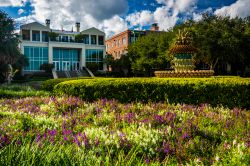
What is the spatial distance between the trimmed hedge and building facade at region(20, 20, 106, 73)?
45.3 m

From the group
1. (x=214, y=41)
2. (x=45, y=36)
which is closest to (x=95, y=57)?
(x=45, y=36)

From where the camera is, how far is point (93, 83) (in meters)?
12.6

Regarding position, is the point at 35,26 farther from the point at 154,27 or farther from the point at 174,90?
the point at 174,90

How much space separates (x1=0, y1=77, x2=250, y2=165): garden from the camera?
3.74m

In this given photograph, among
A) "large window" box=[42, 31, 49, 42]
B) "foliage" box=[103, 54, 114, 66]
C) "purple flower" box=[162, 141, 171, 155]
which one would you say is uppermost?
"large window" box=[42, 31, 49, 42]

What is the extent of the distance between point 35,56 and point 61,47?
20.7 feet

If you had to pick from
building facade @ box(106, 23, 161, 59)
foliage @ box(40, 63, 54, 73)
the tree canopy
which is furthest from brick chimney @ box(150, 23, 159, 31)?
foliage @ box(40, 63, 54, 73)

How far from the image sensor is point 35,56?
185 feet

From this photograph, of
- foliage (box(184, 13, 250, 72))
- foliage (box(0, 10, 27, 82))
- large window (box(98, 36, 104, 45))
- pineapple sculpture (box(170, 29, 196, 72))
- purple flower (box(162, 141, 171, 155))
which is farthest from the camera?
large window (box(98, 36, 104, 45))

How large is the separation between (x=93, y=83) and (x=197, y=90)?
4694 mm

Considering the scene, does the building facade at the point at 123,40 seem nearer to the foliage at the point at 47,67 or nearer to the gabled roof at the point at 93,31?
the gabled roof at the point at 93,31

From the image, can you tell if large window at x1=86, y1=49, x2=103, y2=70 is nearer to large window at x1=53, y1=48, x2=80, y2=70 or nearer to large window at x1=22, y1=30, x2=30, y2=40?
large window at x1=53, y1=48, x2=80, y2=70

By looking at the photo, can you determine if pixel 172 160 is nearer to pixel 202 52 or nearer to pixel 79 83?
pixel 79 83

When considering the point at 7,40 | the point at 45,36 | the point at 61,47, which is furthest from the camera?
the point at 61,47
